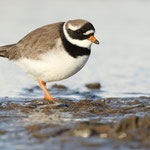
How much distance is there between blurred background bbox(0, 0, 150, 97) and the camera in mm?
8062

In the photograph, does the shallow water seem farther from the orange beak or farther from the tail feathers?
the orange beak

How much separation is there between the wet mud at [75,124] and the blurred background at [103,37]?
121 cm

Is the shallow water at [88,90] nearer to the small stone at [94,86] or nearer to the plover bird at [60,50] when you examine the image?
the small stone at [94,86]

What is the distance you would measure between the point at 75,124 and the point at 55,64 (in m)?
1.55

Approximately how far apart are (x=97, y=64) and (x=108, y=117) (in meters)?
4.25

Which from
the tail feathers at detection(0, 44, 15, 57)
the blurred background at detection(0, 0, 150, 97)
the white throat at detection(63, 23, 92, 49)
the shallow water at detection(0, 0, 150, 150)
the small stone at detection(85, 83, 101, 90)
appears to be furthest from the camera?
the blurred background at detection(0, 0, 150, 97)

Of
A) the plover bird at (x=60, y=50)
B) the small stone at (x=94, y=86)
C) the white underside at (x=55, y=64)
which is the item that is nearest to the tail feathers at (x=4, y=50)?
the plover bird at (x=60, y=50)

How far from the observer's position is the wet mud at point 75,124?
380cm

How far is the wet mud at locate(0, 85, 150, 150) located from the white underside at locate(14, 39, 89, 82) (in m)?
0.46

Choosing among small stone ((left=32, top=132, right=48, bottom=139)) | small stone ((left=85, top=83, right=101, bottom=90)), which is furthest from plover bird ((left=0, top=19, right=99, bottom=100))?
small stone ((left=32, top=132, right=48, bottom=139))

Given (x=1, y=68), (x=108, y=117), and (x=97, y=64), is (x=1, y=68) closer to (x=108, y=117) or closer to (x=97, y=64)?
(x=97, y=64)

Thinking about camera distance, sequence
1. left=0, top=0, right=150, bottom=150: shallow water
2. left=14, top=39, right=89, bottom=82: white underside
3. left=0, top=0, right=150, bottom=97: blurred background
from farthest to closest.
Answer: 1. left=0, top=0, right=150, bottom=97: blurred background
2. left=14, top=39, right=89, bottom=82: white underside
3. left=0, top=0, right=150, bottom=150: shallow water

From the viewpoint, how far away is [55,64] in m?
5.95

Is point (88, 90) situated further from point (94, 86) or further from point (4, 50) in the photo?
point (4, 50)
